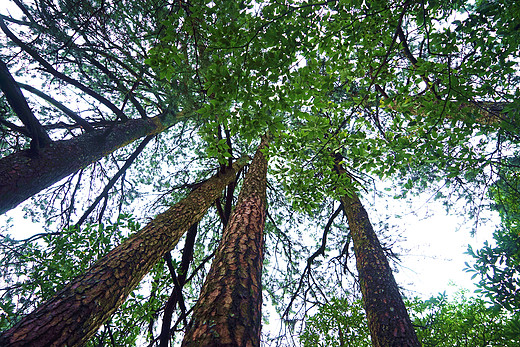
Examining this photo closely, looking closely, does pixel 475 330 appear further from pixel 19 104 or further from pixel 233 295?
pixel 19 104

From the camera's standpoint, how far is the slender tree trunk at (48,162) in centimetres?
253

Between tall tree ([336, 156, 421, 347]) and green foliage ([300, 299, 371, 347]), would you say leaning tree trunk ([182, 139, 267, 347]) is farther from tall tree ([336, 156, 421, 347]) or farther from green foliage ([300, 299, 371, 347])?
green foliage ([300, 299, 371, 347])

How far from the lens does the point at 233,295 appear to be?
5.23 feet

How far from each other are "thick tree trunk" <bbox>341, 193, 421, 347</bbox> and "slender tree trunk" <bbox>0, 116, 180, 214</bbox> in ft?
14.3

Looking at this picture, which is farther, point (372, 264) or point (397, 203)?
point (397, 203)

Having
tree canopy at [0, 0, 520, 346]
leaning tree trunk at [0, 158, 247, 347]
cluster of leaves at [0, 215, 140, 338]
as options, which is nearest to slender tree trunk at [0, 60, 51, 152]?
tree canopy at [0, 0, 520, 346]

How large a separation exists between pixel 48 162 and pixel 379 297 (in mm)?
5019

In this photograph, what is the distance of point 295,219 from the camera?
6.60 m

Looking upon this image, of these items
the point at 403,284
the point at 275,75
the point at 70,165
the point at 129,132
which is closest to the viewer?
the point at 275,75

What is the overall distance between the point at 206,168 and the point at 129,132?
268 centimetres

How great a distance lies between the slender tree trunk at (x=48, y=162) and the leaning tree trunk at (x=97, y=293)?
127 cm

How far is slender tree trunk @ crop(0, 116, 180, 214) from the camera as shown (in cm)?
253

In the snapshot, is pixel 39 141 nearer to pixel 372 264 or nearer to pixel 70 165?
pixel 70 165

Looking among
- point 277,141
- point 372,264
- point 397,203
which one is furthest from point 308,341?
point 397,203
